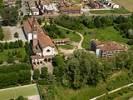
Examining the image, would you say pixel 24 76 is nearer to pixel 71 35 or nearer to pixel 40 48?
pixel 40 48

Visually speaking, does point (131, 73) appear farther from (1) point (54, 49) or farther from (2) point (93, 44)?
(1) point (54, 49)

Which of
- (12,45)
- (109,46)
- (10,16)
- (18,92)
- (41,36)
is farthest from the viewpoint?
(10,16)

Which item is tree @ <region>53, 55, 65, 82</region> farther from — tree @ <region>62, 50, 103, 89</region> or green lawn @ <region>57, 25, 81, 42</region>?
green lawn @ <region>57, 25, 81, 42</region>

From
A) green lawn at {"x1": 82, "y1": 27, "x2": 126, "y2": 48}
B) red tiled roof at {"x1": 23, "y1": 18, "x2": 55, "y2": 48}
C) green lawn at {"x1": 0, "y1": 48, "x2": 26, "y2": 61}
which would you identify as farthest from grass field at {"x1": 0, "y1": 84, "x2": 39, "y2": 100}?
green lawn at {"x1": 82, "y1": 27, "x2": 126, "y2": 48}

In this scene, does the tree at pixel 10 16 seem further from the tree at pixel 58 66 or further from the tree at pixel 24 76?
the tree at pixel 24 76

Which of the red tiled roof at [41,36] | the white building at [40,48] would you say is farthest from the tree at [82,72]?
the red tiled roof at [41,36]

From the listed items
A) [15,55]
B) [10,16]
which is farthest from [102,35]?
[10,16]

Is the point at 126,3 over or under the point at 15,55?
over
